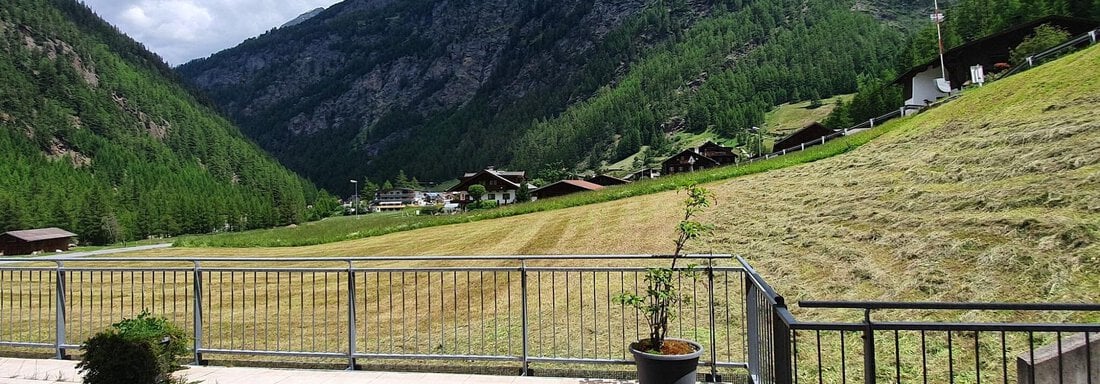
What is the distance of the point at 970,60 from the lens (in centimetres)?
4344

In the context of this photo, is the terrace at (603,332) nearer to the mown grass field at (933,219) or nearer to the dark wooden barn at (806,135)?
the mown grass field at (933,219)

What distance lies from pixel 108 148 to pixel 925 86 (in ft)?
523

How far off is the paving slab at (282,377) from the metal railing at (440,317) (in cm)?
23

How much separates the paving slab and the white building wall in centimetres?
4894

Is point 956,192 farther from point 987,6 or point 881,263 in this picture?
point 987,6

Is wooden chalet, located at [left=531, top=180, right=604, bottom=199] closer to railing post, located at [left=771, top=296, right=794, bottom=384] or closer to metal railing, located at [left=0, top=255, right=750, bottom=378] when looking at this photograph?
metal railing, located at [left=0, top=255, right=750, bottom=378]

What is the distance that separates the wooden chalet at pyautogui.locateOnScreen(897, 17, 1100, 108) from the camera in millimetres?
38094

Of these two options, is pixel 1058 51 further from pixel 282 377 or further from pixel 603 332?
pixel 282 377

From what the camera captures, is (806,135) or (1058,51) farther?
(806,135)

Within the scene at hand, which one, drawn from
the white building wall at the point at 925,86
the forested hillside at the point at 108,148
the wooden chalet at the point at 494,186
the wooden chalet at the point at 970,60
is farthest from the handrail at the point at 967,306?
the forested hillside at the point at 108,148

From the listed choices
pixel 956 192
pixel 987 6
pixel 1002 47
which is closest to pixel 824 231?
pixel 956 192

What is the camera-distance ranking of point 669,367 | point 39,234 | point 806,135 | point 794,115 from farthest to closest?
point 794,115
point 39,234
point 806,135
point 669,367

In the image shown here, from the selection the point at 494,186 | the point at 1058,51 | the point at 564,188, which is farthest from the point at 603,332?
the point at 494,186

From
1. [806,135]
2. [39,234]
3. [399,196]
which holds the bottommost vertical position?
[39,234]
